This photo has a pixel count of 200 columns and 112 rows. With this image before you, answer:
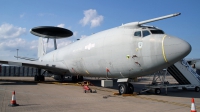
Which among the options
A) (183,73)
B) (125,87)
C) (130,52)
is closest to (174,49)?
(130,52)

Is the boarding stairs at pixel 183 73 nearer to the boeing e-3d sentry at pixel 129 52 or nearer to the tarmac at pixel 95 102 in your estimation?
the tarmac at pixel 95 102

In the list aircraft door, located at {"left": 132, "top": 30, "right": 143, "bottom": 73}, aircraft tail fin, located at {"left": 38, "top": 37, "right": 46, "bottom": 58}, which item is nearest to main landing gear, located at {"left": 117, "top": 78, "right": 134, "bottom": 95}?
aircraft door, located at {"left": 132, "top": 30, "right": 143, "bottom": 73}

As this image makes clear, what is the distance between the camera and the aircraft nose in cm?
999

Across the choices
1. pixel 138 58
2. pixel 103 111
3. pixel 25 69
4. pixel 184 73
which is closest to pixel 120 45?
pixel 138 58

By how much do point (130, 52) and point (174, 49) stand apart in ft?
8.63

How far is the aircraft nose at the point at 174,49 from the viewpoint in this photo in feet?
32.8

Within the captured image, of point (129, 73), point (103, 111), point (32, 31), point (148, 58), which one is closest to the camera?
point (103, 111)

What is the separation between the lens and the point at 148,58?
35.8 feet

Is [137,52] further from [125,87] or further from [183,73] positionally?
[183,73]

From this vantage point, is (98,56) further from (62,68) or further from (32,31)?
(32,31)

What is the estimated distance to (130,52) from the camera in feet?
38.5

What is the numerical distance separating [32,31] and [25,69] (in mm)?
15782

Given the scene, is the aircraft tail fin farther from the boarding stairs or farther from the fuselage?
the boarding stairs

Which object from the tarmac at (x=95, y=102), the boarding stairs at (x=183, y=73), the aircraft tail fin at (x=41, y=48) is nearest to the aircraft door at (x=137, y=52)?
the tarmac at (x=95, y=102)
